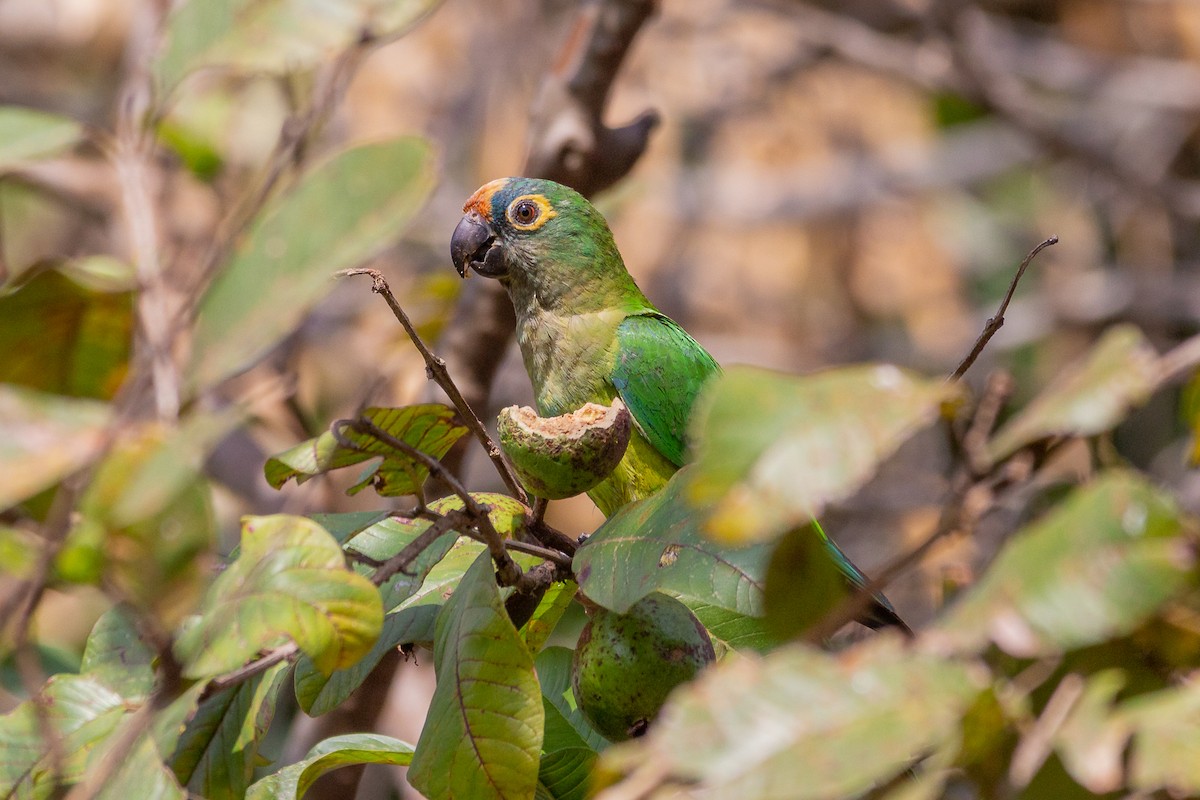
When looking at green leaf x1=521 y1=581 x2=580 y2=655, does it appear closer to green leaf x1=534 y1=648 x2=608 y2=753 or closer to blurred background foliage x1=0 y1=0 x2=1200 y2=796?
green leaf x1=534 y1=648 x2=608 y2=753

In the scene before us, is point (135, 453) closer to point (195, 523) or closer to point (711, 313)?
point (195, 523)

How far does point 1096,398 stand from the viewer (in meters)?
0.70

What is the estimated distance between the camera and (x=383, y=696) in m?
2.32

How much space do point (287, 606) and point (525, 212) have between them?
180 centimetres

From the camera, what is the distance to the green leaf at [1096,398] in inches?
27.2

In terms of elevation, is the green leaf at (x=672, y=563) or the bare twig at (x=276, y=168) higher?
the bare twig at (x=276, y=168)

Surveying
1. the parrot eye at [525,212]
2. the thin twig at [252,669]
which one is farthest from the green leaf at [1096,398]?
the parrot eye at [525,212]

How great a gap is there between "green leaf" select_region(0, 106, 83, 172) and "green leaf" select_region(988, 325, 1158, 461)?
1082mm

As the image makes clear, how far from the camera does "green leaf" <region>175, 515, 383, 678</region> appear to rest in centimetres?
90

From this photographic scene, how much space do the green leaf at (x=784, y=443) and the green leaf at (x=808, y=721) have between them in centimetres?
9

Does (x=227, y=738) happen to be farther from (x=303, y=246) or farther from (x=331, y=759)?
(x=303, y=246)

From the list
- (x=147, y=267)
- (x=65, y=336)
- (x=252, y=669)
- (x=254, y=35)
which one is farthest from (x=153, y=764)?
(x=65, y=336)

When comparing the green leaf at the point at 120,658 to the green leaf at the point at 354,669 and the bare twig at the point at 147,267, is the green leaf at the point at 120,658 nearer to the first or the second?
the green leaf at the point at 354,669

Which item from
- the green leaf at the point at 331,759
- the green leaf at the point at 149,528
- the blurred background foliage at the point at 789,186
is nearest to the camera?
the green leaf at the point at 149,528
